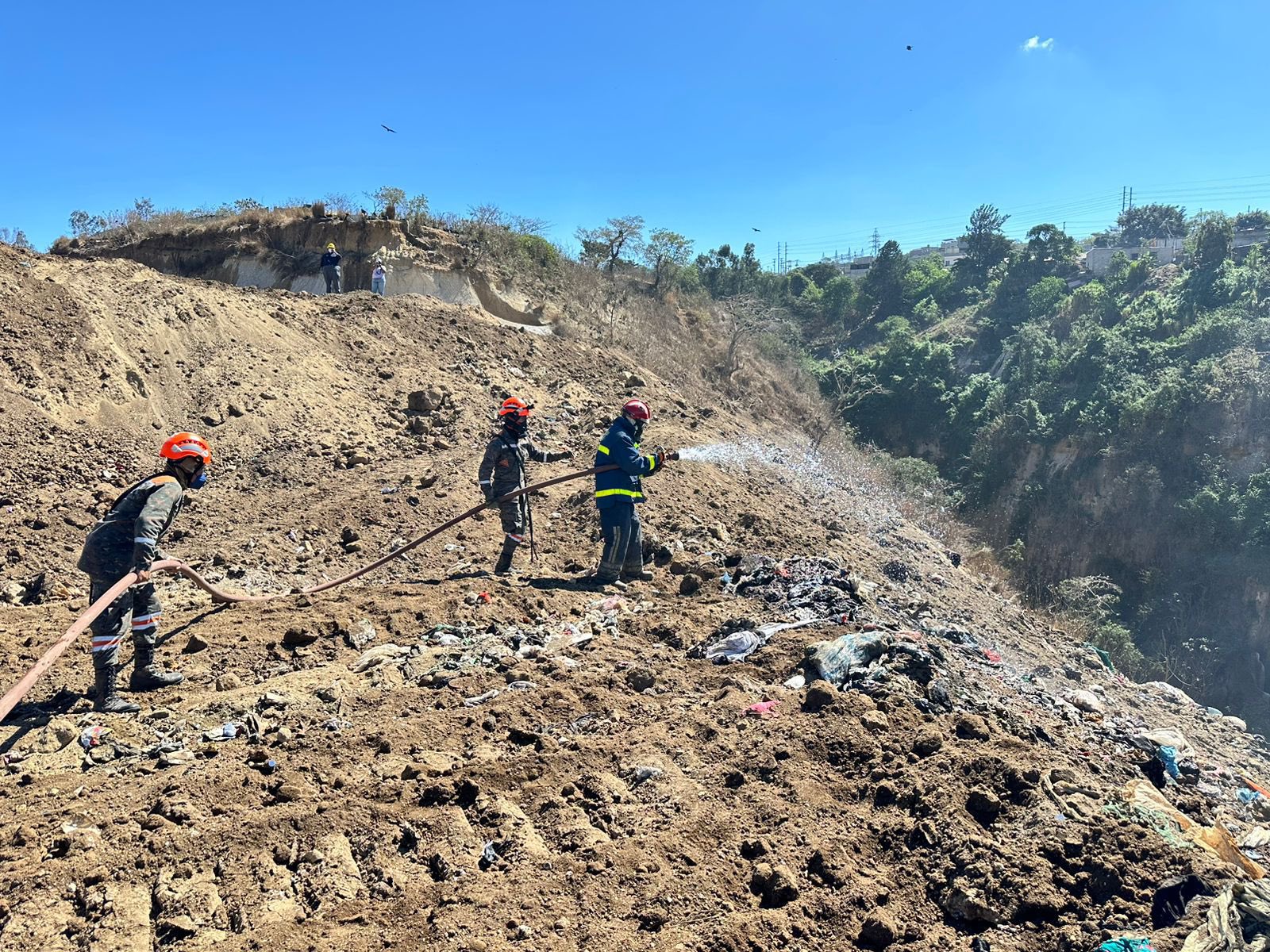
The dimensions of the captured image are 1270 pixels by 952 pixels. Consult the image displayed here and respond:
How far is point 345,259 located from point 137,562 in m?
15.3

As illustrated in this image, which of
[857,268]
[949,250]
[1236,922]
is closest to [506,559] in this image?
[1236,922]

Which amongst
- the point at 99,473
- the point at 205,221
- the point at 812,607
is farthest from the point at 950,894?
the point at 205,221

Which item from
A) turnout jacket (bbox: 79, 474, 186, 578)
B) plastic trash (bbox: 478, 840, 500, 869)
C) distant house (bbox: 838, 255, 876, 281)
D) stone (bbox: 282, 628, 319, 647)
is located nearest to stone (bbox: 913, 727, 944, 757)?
plastic trash (bbox: 478, 840, 500, 869)

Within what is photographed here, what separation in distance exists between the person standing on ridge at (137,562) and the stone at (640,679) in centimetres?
290

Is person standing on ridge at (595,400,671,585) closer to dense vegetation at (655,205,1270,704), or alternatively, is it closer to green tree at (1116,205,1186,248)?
dense vegetation at (655,205,1270,704)

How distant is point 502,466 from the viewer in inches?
294

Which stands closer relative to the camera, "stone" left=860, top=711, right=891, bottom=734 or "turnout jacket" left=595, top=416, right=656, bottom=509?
"stone" left=860, top=711, right=891, bottom=734

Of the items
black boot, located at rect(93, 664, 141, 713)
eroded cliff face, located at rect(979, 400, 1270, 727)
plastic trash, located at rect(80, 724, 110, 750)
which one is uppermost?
black boot, located at rect(93, 664, 141, 713)

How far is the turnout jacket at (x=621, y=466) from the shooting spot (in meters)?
6.95

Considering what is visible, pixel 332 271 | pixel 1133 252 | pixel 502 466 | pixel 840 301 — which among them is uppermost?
pixel 1133 252

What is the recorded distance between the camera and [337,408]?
Answer: 497 inches

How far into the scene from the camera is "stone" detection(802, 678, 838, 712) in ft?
15.0

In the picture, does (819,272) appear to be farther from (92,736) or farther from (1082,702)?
(92,736)

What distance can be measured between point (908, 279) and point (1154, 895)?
126 feet
